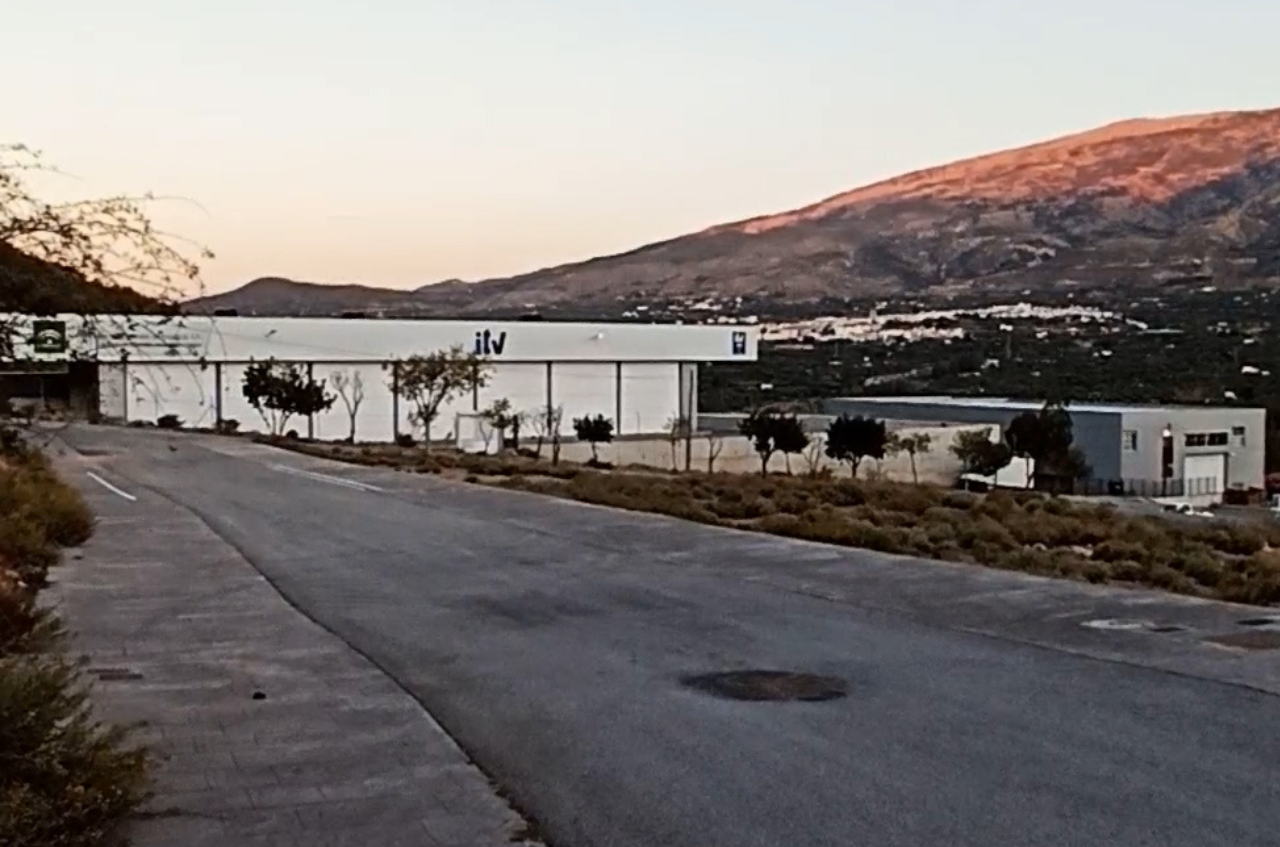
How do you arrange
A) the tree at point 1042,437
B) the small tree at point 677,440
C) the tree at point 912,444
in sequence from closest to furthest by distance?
the tree at point 1042,437, the tree at point 912,444, the small tree at point 677,440

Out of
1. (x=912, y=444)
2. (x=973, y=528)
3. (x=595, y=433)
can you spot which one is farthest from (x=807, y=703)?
(x=912, y=444)

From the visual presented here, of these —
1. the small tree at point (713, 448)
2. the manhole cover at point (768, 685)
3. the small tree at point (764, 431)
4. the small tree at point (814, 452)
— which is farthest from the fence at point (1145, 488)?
the manhole cover at point (768, 685)

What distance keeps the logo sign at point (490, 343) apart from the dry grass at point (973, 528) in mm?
37863

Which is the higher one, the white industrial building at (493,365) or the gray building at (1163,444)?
the white industrial building at (493,365)

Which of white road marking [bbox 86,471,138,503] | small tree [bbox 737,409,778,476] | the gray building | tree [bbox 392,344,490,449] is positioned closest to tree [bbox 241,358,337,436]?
tree [bbox 392,344,490,449]

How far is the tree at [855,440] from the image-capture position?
54.1 meters

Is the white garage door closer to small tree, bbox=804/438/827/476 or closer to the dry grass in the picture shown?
small tree, bbox=804/438/827/476

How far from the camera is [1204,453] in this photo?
241ft

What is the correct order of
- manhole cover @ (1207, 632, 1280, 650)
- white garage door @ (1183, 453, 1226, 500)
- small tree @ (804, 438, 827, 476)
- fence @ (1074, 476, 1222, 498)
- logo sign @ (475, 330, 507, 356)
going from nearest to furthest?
manhole cover @ (1207, 632, 1280, 650), small tree @ (804, 438, 827, 476), fence @ (1074, 476, 1222, 498), white garage door @ (1183, 453, 1226, 500), logo sign @ (475, 330, 507, 356)

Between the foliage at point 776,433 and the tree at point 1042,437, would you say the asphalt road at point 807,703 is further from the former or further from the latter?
the tree at point 1042,437

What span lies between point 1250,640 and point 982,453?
2009 inches

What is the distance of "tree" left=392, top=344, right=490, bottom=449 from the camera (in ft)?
220

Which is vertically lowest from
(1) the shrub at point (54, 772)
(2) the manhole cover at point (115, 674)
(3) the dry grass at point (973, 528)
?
(3) the dry grass at point (973, 528)

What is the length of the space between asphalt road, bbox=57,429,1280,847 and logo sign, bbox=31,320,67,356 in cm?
298
